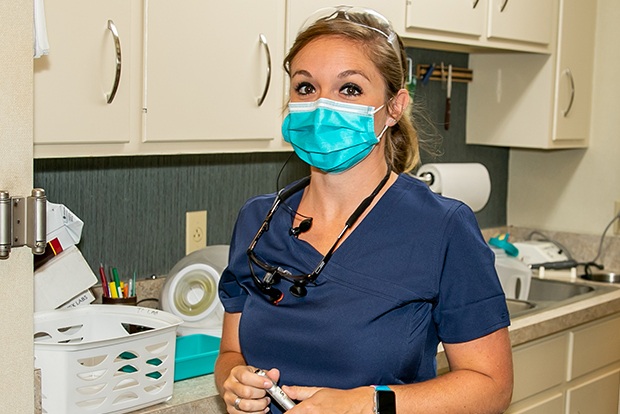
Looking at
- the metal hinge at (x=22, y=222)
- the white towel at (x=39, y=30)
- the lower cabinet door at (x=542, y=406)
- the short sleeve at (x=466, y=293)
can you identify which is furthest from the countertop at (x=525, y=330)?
the white towel at (x=39, y=30)

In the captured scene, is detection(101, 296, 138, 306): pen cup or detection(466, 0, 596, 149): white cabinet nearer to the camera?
detection(101, 296, 138, 306): pen cup

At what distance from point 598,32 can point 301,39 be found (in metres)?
2.02

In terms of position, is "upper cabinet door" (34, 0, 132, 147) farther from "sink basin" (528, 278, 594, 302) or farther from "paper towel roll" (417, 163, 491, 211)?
"sink basin" (528, 278, 594, 302)

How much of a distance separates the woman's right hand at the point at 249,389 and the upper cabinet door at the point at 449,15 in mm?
1356

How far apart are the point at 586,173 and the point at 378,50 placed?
202cm

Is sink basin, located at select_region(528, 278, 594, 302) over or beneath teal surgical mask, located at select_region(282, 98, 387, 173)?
beneath

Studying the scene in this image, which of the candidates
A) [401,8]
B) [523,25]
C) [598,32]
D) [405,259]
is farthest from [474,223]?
[598,32]

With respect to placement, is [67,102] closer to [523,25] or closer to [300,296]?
[300,296]

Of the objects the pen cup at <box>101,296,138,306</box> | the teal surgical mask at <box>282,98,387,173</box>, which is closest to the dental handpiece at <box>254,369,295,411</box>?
the teal surgical mask at <box>282,98,387,173</box>

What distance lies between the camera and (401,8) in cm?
245

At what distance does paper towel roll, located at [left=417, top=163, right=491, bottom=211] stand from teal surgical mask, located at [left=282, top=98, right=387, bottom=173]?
146 centimetres

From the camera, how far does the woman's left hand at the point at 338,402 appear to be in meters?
1.34

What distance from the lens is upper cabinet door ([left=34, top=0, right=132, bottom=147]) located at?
1.75 m

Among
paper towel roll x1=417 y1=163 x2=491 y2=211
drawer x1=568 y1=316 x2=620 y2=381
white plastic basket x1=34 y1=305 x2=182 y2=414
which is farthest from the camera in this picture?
paper towel roll x1=417 y1=163 x2=491 y2=211
